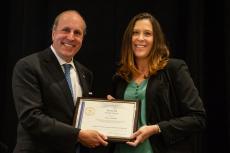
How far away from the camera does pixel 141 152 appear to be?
2379 millimetres

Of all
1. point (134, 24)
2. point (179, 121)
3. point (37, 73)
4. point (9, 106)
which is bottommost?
point (9, 106)

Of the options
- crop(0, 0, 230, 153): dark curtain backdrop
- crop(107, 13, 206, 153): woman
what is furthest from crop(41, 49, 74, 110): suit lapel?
crop(0, 0, 230, 153): dark curtain backdrop

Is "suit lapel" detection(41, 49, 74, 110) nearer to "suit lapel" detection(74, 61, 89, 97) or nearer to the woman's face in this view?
"suit lapel" detection(74, 61, 89, 97)

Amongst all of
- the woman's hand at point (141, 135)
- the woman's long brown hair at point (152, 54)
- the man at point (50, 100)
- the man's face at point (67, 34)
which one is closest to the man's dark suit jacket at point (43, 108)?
the man at point (50, 100)

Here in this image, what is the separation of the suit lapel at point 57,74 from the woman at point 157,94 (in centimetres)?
40

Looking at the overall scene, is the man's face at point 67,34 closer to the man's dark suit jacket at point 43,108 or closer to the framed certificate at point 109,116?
the man's dark suit jacket at point 43,108

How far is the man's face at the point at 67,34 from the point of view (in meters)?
2.53

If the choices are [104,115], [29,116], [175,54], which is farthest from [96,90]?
[29,116]

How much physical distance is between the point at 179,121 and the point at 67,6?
1662 mm

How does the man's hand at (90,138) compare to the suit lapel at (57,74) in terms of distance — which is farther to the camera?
the suit lapel at (57,74)

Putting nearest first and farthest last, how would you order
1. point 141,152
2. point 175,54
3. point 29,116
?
point 29,116 → point 141,152 → point 175,54

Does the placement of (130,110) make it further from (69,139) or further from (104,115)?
(69,139)

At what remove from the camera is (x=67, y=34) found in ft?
8.30

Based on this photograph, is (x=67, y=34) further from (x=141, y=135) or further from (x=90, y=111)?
(x=141, y=135)
